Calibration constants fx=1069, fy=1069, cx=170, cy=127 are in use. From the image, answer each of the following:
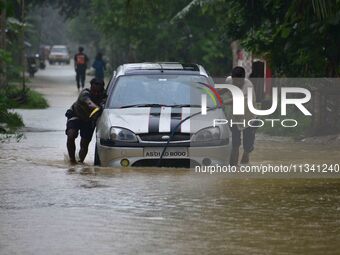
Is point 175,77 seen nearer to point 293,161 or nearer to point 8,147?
point 293,161

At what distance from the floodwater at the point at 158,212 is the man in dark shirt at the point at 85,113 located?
49cm

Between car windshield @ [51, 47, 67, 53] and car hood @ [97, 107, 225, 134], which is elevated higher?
car hood @ [97, 107, 225, 134]

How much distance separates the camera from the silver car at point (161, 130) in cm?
1409

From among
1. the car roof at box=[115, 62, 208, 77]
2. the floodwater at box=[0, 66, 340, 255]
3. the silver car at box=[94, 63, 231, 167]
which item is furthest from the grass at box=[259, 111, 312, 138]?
the floodwater at box=[0, 66, 340, 255]

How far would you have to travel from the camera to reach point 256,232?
9.72 meters

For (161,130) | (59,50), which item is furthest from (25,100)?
(59,50)

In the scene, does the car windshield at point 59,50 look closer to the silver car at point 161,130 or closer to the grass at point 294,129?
the grass at point 294,129

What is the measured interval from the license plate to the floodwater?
0.77 feet

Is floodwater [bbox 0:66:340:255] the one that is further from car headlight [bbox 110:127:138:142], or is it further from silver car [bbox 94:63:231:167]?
car headlight [bbox 110:127:138:142]

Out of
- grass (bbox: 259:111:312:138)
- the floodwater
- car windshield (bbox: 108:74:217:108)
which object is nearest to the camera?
the floodwater

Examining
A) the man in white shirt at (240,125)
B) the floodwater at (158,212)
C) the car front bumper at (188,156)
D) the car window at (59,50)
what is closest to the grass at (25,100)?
the floodwater at (158,212)

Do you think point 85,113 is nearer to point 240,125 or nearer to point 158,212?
point 240,125

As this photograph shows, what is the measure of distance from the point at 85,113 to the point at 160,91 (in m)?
1.13

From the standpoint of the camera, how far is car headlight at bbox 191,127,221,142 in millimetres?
14109
